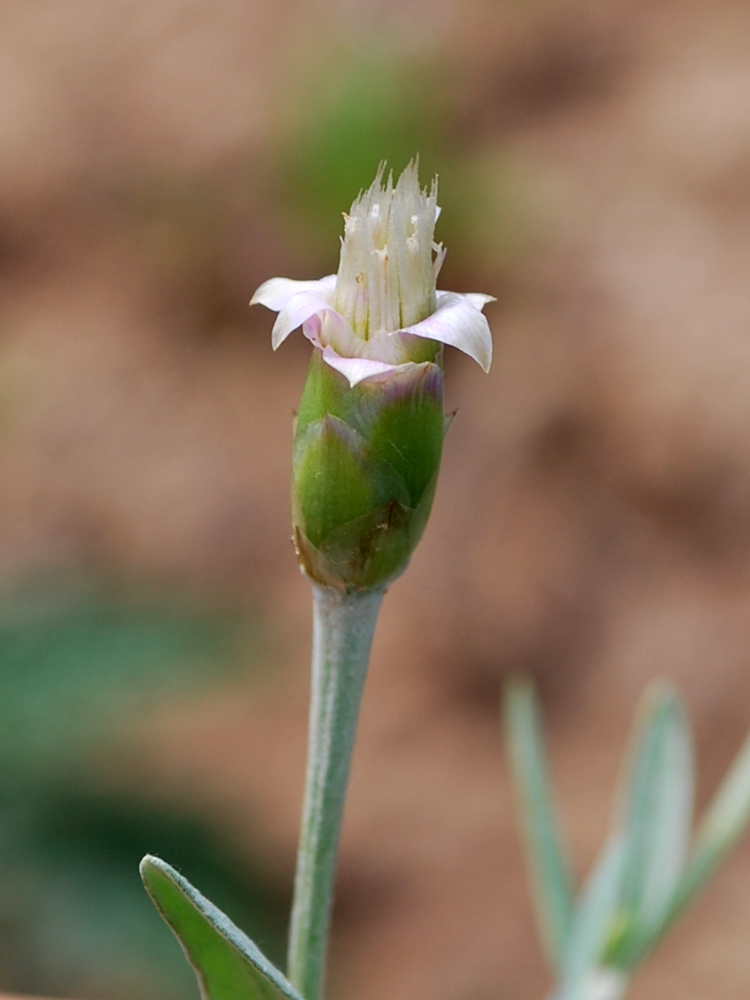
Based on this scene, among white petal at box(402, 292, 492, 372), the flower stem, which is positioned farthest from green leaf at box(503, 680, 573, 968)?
white petal at box(402, 292, 492, 372)

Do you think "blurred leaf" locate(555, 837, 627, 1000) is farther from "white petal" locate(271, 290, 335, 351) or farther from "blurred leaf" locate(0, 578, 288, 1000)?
"blurred leaf" locate(0, 578, 288, 1000)

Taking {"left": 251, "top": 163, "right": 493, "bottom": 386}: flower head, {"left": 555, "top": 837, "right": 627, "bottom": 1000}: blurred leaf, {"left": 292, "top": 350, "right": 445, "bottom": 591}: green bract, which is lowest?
{"left": 555, "top": 837, "right": 627, "bottom": 1000}: blurred leaf

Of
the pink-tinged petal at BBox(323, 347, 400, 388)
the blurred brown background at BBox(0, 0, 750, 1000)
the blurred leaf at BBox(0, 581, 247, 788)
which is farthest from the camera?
the blurred brown background at BBox(0, 0, 750, 1000)

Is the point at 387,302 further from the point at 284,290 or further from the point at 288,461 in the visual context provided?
the point at 288,461

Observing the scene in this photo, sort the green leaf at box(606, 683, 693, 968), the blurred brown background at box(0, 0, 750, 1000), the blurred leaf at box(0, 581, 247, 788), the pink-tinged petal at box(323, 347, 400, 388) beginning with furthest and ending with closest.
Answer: the blurred brown background at box(0, 0, 750, 1000) → the blurred leaf at box(0, 581, 247, 788) → the green leaf at box(606, 683, 693, 968) → the pink-tinged petal at box(323, 347, 400, 388)

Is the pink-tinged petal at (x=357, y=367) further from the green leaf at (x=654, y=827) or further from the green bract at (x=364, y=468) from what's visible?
the green leaf at (x=654, y=827)

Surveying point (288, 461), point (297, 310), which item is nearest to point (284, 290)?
point (297, 310)

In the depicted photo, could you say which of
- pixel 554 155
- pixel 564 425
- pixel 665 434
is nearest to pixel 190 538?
pixel 564 425
